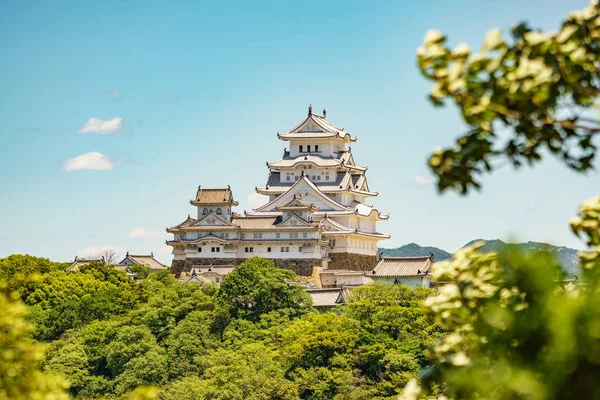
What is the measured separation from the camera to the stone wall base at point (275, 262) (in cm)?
5859

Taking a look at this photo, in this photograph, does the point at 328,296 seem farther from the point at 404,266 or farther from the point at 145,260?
the point at 145,260

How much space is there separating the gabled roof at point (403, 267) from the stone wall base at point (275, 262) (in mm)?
4559

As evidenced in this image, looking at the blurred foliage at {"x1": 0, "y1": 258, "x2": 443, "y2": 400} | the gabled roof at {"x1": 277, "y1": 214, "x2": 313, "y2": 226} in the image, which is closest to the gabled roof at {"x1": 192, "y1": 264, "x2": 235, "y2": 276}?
the gabled roof at {"x1": 277, "y1": 214, "x2": 313, "y2": 226}

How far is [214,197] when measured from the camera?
61.8m

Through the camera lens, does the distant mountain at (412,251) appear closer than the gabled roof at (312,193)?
No

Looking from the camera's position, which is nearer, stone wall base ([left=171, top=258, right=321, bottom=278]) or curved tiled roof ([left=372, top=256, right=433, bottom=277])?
curved tiled roof ([left=372, top=256, right=433, bottom=277])

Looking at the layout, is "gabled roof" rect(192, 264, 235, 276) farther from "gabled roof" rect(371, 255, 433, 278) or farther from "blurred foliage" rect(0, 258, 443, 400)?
"gabled roof" rect(371, 255, 433, 278)

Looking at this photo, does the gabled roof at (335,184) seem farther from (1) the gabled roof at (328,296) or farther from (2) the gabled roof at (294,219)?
(1) the gabled roof at (328,296)

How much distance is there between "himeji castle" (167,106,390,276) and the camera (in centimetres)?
5922

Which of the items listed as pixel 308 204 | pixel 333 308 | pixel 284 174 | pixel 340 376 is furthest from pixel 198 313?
pixel 284 174

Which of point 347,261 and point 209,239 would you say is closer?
point 209,239

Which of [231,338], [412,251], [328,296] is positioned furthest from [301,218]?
[412,251]

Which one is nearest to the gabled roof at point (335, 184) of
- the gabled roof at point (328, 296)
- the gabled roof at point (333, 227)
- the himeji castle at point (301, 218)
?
the himeji castle at point (301, 218)

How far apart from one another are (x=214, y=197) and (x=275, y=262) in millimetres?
5871
